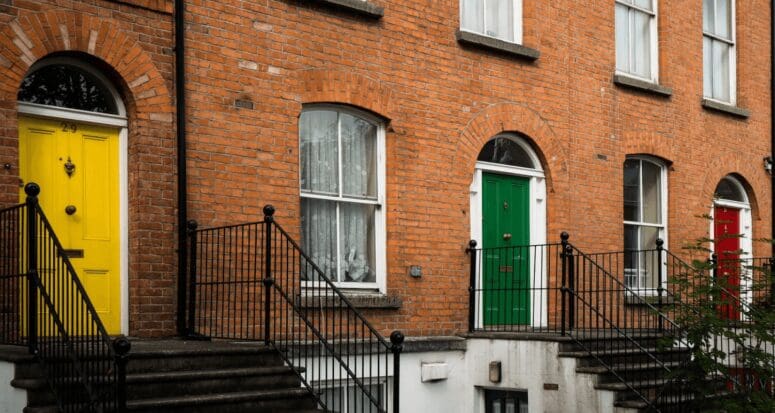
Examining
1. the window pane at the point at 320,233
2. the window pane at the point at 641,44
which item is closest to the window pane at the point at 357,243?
the window pane at the point at 320,233

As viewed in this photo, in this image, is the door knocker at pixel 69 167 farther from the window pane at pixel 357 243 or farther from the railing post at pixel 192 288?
the window pane at pixel 357 243

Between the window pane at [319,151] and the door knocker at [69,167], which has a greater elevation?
the window pane at [319,151]

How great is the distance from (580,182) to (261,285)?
539 cm

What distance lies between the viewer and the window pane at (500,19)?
43.7 ft

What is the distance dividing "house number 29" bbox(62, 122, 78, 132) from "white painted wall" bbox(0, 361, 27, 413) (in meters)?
2.50

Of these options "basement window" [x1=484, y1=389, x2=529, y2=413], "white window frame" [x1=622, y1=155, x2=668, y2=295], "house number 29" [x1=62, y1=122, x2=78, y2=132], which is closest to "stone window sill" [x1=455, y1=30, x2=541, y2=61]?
"white window frame" [x1=622, y1=155, x2=668, y2=295]

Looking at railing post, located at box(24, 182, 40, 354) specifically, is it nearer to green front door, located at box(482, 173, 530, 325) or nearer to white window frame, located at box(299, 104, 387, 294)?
white window frame, located at box(299, 104, 387, 294)

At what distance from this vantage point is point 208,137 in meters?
10.1

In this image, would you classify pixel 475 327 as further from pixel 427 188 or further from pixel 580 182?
pixel 580 182

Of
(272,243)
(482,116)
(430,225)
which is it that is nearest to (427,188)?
(430,225)

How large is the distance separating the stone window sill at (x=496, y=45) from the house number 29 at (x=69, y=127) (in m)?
5.01

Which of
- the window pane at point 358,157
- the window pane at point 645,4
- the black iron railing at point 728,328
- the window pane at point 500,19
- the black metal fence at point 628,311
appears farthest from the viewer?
the window pane at point 645,4

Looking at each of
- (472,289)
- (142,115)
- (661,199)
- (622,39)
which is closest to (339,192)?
(472,289)

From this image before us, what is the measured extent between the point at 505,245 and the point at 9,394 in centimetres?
710
